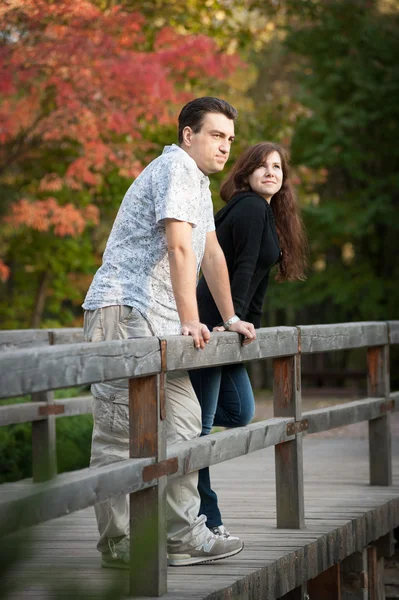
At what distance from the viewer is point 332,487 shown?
5977 millimetres

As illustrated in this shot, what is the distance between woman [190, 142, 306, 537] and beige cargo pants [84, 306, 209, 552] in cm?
30

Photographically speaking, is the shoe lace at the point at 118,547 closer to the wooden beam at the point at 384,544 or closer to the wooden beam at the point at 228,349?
the wooden beam at the point at 228,349

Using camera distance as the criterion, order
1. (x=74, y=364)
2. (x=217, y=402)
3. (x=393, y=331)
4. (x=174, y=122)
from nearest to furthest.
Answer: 1. (x=74, y=364)
2. (x=217, y=402)
3. (x=393, y=331)
4. (x=174, y=122)

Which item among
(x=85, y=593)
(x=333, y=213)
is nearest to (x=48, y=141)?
(x=333, y=213)

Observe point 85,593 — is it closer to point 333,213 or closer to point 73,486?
point 73,486

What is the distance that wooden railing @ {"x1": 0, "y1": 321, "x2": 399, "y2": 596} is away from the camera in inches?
88.6

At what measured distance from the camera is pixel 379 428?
599 centimetres

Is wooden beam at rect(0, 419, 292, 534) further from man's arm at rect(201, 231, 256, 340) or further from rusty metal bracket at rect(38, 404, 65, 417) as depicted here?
rusty metal bracket at rect(38, 404, 65, 417)

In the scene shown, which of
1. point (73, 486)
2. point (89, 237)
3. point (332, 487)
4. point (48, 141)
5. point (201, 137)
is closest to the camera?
point (73, 486)

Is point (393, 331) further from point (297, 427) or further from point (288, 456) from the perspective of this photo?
point (288, 456)

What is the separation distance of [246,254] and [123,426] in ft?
2.88

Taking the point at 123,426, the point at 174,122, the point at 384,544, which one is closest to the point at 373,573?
the point at 384,544

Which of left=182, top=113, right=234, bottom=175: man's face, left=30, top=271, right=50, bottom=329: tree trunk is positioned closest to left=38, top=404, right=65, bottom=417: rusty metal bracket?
left=182, top=113, right=234, bottom=175: man's face

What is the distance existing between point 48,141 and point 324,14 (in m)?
8.40
